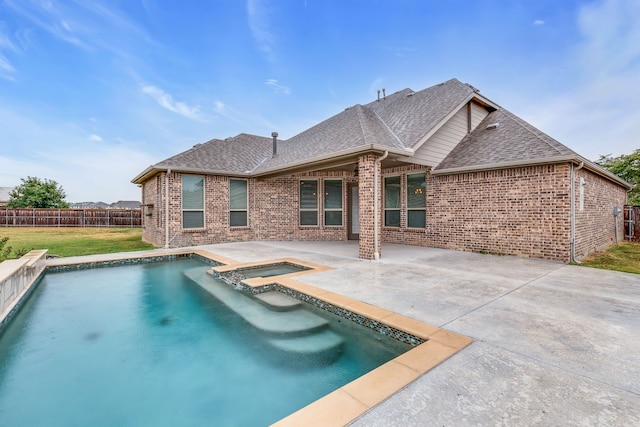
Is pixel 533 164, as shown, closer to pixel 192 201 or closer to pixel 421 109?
pixel 421 109

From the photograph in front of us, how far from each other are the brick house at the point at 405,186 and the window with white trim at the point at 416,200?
3cm

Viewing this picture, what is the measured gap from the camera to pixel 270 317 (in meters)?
4.18

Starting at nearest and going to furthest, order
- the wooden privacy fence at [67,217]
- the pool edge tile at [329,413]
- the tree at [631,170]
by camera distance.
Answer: the pool edge tile at [329,413] < the tree at [631,170] < the wooden privacy fence at [67,217]

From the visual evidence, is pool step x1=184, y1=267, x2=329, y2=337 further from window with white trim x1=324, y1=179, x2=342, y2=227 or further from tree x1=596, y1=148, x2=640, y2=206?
tree x1=596, y1=148, x2=640, y2=206

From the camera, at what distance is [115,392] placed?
103 inches

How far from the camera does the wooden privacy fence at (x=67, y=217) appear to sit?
19.7m

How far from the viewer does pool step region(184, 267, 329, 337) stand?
3764mm

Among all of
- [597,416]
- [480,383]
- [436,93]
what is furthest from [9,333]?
[436,93]

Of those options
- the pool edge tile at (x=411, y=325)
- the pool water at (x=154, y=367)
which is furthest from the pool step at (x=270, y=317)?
the pool edge tile at (x=411, y=325)

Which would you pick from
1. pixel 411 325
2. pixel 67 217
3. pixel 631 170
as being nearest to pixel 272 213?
pixel 411 325

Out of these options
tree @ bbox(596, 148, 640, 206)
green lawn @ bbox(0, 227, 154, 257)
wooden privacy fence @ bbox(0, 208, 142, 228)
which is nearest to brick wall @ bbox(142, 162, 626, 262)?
green lawn @ bbox(0, 227, 154, 257)

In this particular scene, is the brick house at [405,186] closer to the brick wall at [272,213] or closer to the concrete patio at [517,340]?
the brick wall at [272,213]

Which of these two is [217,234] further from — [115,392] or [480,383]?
[480,383]

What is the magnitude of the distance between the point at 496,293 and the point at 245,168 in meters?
9.33
